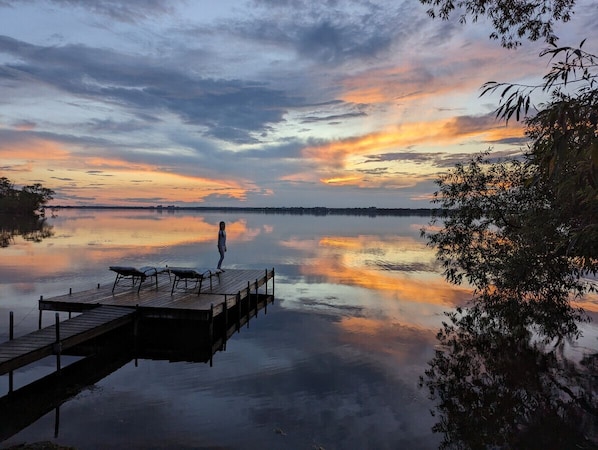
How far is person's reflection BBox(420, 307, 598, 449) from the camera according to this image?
852cm

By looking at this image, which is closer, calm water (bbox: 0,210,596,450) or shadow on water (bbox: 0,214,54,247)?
calm water (bbox: 0,210,596,450)

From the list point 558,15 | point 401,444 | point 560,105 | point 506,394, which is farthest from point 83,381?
point 558,15

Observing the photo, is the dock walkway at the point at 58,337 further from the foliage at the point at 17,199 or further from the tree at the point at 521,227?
the foliage at the point at 17,199

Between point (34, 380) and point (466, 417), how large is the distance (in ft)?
34.2

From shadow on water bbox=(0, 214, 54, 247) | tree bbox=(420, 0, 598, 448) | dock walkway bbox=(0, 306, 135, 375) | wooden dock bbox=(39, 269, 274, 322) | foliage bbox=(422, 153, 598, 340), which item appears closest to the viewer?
tree bbox=(420, 0, 598, 448)

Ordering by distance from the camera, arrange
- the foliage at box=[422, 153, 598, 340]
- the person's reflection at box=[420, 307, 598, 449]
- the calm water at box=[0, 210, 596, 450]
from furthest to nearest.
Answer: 1. the foliage at box=[422, 153, 598, 340]
2. the person's reflection at box=[420, 307, 598, 449]
3. the calm water at box=[0, 210, 596, 450]

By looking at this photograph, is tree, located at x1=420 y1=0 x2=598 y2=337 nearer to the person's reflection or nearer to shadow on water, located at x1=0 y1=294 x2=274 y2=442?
the person's reflection

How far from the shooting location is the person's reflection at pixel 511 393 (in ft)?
28.0

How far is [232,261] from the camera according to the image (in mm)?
34469

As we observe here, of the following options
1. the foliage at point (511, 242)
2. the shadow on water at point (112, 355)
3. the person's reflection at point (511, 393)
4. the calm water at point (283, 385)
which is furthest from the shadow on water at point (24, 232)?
the person's reflection at point (511, 393)

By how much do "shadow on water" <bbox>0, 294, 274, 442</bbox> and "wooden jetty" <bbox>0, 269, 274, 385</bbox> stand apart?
264mm

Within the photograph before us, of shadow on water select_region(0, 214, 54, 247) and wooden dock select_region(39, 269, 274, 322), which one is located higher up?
wooden dock select_region(39, 269, 274, 322)

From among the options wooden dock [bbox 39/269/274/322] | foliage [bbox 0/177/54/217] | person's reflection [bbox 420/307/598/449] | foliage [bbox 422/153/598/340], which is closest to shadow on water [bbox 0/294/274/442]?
wooden dock [bbox 39/269/274/322]

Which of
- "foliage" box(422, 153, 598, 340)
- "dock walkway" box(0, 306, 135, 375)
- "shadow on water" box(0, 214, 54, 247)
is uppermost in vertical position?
"foliage" box(422, 153, 598, 340)
